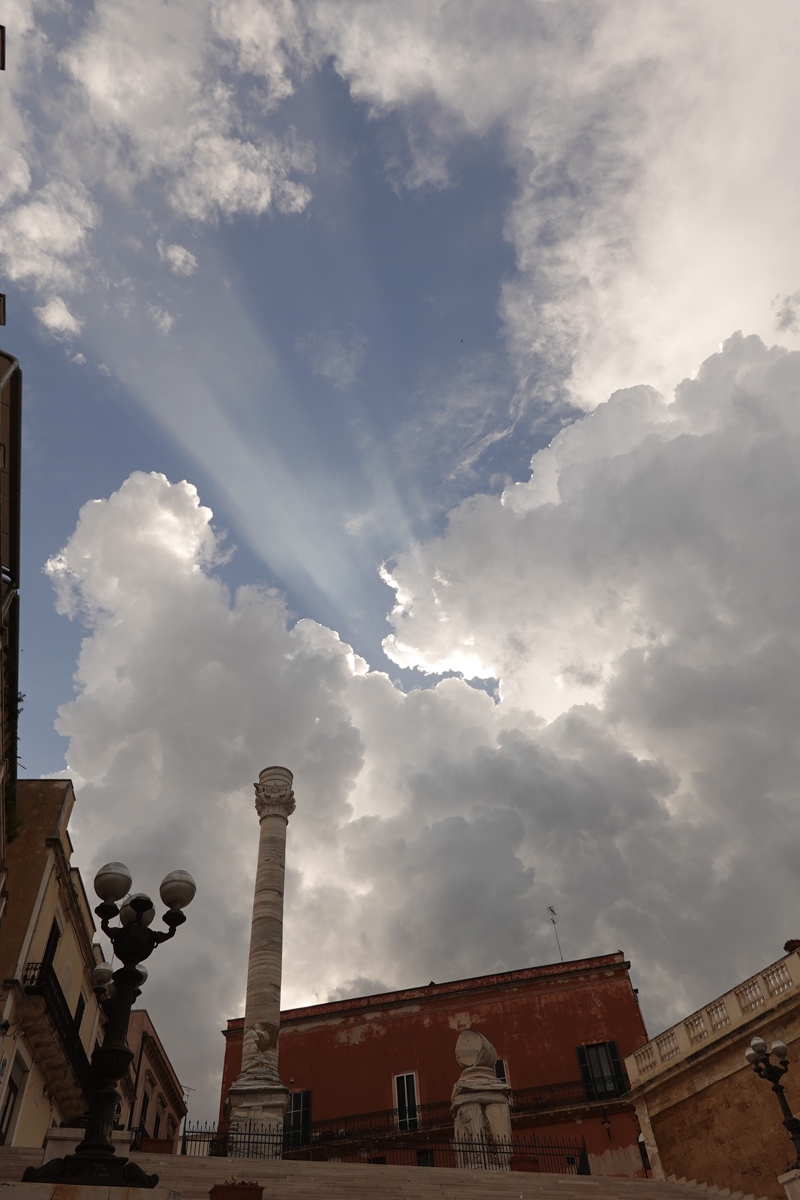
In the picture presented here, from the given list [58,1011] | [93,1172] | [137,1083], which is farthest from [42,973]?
[137,1083]

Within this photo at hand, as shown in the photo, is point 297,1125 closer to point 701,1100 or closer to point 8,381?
point 701,1100

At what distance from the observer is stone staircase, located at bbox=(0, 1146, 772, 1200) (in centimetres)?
1110

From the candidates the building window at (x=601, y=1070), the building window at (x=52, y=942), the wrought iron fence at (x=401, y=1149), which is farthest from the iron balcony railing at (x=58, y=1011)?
the building window at (x=601, y=1070)

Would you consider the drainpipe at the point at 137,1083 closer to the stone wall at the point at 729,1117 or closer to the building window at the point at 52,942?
the building window at the point at 52,942

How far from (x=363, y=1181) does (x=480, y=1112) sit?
4077mm

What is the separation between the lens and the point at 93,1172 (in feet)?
19.3

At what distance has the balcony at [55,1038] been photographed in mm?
15664

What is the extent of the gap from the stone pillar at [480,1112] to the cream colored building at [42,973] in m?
8.25

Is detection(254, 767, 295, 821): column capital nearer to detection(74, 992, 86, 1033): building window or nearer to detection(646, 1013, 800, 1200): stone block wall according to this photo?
detection(74, 992, 86, 1033): building window

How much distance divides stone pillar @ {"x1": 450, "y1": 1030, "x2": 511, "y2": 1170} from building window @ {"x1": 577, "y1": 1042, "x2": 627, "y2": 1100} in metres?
10.7

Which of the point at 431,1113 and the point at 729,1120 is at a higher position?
the point at 431,1113

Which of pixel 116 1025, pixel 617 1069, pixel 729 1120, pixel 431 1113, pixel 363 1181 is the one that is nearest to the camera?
pixel 116 1025

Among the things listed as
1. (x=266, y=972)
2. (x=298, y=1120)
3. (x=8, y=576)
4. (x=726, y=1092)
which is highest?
(x=8, y=576)

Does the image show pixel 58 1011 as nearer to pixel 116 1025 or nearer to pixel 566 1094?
pixel 116 1025
